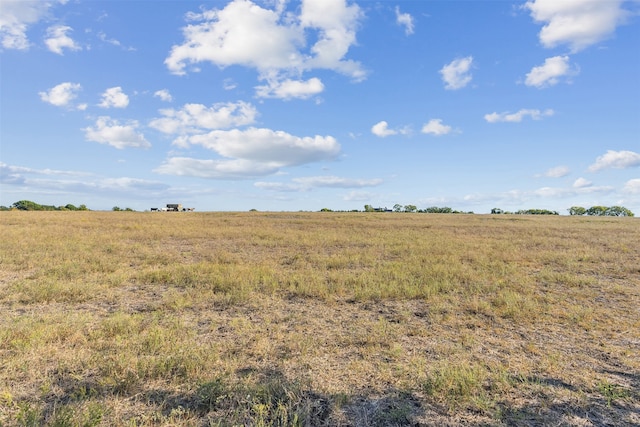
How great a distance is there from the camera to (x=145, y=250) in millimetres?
16719

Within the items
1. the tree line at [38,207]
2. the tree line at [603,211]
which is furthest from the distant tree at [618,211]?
the tree line at [38,207]

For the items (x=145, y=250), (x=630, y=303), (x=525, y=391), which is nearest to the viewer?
(x=525, y=391)

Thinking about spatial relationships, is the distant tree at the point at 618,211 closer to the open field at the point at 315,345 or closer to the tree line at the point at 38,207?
the open field at the point at 315,345

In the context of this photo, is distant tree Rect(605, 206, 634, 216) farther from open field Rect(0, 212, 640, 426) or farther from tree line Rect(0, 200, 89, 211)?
tree line Rect(0, 200, 89, 211)

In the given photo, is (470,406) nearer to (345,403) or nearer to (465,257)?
(345,403)

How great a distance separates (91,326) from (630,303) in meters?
13.2

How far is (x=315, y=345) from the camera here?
20.1 ft

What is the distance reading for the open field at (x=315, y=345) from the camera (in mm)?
4172

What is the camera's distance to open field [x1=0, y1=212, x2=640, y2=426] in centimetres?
417

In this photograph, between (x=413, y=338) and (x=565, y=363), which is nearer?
(x=565, y=363)

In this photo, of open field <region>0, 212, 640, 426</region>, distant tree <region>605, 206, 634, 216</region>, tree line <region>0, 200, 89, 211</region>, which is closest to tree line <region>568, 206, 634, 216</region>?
distant tree <region>605, 206, 634, 216</region>

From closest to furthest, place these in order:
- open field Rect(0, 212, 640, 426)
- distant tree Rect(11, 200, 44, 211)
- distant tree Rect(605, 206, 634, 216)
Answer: open field Rect(0, 212, 640, 426), distant tree Rect(11, 200, 44, 211), distant tree Rect(605, 206, 634, 216)

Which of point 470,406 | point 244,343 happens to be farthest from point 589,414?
point 244,343

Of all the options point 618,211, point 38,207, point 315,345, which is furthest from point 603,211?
point 38,207
